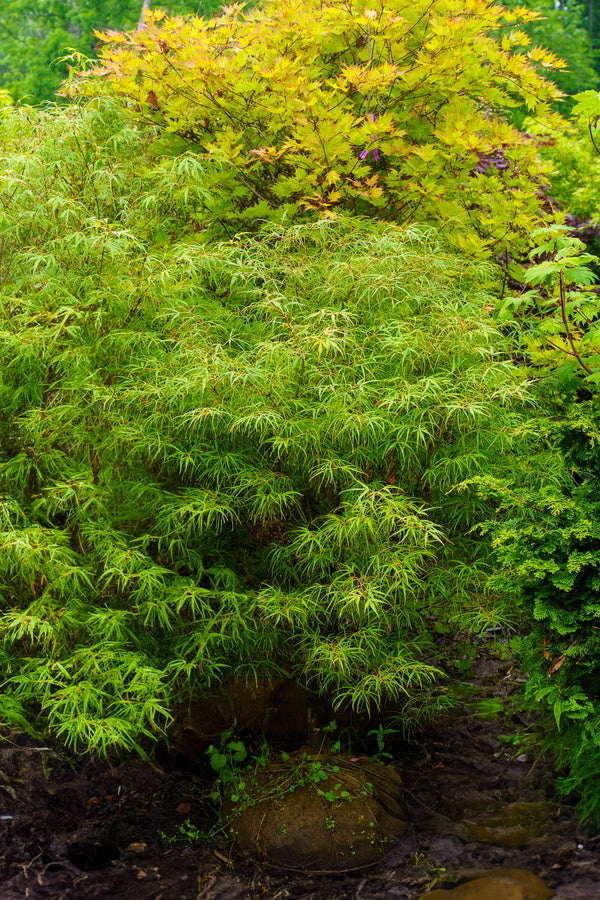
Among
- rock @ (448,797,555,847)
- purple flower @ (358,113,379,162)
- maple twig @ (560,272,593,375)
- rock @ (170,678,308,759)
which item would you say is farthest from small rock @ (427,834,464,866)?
purple flower @ (358,113,379,162)

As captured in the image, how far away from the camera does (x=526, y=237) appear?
476 cm

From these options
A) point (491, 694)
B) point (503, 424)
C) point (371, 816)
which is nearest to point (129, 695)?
point (371, 816)

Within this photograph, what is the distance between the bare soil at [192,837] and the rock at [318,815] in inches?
2.6

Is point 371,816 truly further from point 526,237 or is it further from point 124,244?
point 526,237

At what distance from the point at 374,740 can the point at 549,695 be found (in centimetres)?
150

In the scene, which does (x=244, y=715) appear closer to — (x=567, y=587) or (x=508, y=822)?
(x=508, y=822)

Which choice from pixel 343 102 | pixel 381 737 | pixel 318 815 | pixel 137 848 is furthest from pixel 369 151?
pixel 137 848

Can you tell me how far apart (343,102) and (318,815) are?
A: 369 cm

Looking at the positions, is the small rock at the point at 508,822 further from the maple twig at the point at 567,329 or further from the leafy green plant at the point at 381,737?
the maple twig at the point at 567,329

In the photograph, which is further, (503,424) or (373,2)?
(373,2)

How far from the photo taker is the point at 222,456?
322 centimetres

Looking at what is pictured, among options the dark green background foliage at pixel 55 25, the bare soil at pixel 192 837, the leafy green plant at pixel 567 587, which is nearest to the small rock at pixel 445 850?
the bare soil at pixel 192 837

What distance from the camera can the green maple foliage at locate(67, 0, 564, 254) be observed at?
407 cm

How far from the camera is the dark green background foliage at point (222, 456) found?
3078 millimetres
